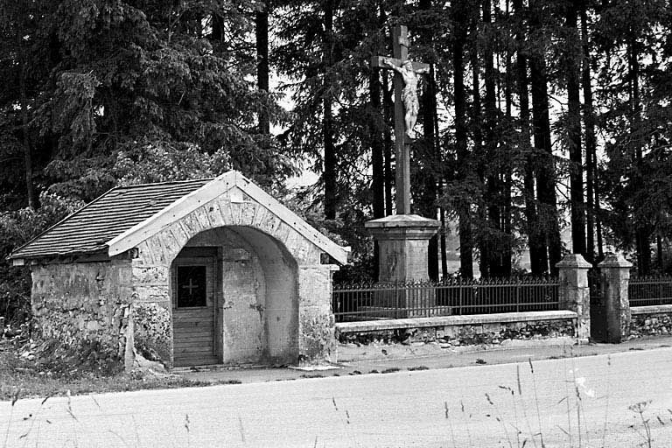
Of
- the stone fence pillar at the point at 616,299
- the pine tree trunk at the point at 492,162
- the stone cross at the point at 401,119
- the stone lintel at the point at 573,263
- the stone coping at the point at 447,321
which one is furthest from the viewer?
the pine tree trunk at the point at 492,162

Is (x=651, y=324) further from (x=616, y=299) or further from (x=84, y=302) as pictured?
(x=84, y=302)

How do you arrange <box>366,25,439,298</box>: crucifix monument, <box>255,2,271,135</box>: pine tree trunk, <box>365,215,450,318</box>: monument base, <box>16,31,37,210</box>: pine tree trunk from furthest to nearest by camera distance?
1. <box>255,2,271,135</box>: pine tree trunk
2. <box>16,31,37,210</box>: pine tree trunk
3. <box>366,25,439,298</box>: crucifix monument
4. <box>365,215,450,318</box>: monument base

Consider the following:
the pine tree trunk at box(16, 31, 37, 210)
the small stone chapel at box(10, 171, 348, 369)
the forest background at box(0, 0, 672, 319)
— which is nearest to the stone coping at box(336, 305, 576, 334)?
the small stone chapel at box(10, 171, 348, 369)

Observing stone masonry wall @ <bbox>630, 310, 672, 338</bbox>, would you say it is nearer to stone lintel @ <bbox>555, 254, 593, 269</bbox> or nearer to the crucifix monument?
stone lintel @ <bbox>555, 254, 593, 269</bbox>

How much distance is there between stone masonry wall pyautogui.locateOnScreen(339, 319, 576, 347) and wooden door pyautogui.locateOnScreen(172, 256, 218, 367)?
2.30 meters

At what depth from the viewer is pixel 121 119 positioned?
25.2 m

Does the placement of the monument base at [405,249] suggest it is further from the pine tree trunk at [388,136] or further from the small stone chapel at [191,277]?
the pine tree trunk at [388,136]

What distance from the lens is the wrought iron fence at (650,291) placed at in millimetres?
22938

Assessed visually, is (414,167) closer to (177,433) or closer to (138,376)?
(138,376)

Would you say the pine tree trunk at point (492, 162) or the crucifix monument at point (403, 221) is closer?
the crucifix monument at point (403, 221)

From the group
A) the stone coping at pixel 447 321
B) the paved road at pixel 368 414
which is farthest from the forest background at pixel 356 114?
the paved road at pixel 368 414

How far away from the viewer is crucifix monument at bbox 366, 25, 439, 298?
1953cm

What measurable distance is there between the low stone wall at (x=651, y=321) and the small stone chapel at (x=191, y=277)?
28.5ft

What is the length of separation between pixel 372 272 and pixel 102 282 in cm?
1750
